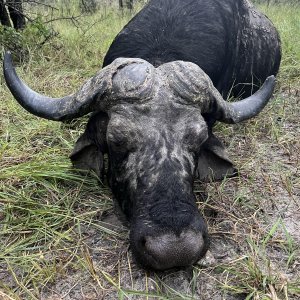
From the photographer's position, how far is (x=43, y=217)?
3.18m

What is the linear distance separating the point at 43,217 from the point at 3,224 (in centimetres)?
25

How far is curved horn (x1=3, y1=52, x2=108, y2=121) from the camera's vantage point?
320cm

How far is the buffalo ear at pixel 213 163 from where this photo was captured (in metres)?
3.49

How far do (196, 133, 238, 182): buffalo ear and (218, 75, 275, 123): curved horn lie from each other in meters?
0.20

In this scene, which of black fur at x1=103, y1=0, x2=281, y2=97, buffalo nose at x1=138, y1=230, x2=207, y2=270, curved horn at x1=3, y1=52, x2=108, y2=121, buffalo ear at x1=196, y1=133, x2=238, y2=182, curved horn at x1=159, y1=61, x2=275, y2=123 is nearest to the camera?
buffalo nose at x1=138, y1=230, x2=207, y2=270

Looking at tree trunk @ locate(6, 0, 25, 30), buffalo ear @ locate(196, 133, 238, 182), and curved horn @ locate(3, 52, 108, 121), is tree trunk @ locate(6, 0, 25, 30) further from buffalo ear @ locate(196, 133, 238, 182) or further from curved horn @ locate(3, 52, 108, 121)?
buffalo ear @ locate(196, 133, 238, 182)

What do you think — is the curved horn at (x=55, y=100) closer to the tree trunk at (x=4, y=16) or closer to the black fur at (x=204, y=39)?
the black fur at (x=204, y=39)

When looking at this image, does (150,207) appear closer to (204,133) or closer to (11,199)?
(204,133)

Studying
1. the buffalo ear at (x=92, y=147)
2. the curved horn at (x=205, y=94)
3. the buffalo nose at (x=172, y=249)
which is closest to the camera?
the buffalo nose at (x=172, y=249)

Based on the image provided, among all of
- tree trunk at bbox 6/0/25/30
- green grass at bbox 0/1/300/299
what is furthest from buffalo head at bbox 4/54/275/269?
tree trunk at bbox 6/0/25/30

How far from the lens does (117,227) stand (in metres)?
3.07

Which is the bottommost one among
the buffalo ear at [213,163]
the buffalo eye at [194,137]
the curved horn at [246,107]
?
the buffalo ear at [213,163]

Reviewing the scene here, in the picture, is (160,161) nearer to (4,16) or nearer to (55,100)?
(55,100)

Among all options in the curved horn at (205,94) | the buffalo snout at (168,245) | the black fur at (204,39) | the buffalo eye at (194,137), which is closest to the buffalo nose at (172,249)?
the buffalo snout at (168,245)
